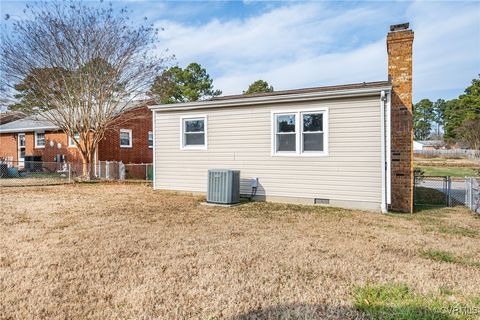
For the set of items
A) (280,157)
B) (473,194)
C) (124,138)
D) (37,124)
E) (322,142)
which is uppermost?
(37,124)

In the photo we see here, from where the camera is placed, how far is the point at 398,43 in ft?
27.7

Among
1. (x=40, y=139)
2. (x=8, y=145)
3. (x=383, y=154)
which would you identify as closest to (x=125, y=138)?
(x=40, y=139)

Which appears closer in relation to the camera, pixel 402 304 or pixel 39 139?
pixel 402 304

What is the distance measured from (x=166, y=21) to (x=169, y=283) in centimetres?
1462

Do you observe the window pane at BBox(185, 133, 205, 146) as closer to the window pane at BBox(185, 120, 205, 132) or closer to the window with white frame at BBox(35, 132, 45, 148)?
the window pane at BBox(185, 120, 205, 132)

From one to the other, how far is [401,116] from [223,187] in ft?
16.9

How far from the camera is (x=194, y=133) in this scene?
1084cm

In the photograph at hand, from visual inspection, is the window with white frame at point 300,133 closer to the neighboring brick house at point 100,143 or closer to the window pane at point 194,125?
→ the window pane at point 194,125

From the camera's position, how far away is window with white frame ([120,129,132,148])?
19406 mm

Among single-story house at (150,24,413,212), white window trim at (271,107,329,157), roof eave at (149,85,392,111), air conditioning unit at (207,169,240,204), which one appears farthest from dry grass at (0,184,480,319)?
roof eave at (149,85,392,111)

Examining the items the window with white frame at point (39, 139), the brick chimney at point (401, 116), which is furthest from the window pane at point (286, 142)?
the window with white frame at point (39, 139)

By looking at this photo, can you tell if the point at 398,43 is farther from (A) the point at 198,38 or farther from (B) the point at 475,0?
(A) the point at 198,38

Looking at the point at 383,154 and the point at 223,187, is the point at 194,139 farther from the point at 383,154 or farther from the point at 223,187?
the point at 383,154

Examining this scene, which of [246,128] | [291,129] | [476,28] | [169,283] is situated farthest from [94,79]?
[476,28]
